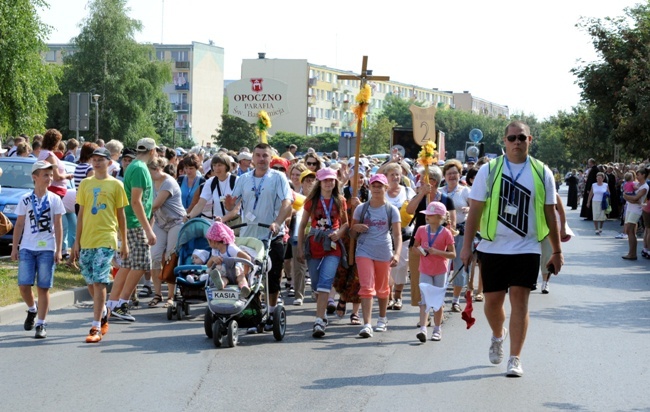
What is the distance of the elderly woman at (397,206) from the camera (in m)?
13.3

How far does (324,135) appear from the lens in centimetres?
13362

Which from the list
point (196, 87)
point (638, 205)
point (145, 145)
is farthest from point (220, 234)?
point (196, 87)

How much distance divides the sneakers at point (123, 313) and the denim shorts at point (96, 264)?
5.05ft

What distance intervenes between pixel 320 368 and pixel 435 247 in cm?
261

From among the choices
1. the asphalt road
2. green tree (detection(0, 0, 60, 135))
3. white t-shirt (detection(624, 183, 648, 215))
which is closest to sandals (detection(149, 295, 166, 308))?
the asphalt road

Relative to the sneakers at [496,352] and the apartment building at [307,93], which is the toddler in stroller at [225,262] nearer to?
the sneakers at [496,352]

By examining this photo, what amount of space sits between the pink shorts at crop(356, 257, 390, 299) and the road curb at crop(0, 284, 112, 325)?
3694mm

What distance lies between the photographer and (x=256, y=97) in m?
33.5

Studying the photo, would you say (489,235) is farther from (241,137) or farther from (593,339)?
(241,137)

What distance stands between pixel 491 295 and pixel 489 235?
0.52m

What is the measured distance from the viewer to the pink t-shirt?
11.3 meters

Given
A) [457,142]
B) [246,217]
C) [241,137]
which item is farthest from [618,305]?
[457,142]

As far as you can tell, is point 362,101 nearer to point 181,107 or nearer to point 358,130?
point 358,130

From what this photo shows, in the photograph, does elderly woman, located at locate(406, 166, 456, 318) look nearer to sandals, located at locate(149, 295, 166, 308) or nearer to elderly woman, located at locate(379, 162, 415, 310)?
elderly woman, located at locate(379, 162, 415, 310)
